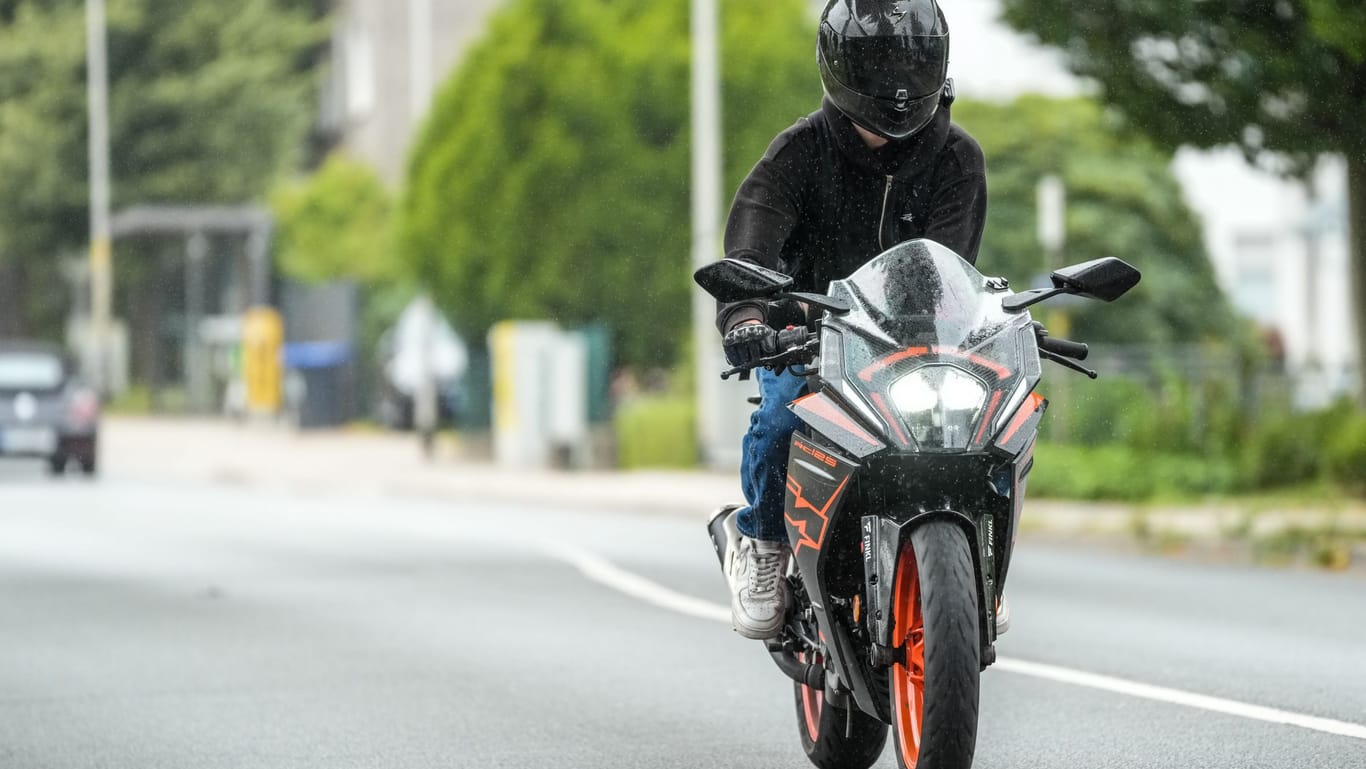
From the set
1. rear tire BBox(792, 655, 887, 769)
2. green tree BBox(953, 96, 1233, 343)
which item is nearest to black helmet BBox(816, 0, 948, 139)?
rear tire BBox(792, 655, 887, 769)

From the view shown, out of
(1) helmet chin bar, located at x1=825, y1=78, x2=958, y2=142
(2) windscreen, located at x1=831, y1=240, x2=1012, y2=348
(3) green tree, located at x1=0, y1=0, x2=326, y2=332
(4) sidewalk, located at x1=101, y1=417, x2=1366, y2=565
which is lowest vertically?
(4) sidewalk, located at x1=101, y1=417, x2=1366, y2=565

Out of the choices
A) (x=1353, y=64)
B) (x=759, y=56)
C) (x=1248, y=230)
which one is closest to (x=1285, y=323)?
(x=1248, y=230)

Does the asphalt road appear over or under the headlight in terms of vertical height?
under

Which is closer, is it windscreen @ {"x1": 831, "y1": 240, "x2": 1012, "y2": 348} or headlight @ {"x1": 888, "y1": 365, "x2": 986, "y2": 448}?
headlight @ {"x1": 888, "y1": 365, "x2": 986, "y2": 448}

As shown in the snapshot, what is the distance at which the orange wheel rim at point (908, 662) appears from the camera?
500 centimetres

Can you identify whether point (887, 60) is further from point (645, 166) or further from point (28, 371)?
point (645, 166)

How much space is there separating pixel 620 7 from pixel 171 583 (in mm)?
19146

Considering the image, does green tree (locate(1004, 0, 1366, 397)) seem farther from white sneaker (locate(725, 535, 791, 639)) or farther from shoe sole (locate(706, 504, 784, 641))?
white sneaker (locate(725, 535, 791, 639))

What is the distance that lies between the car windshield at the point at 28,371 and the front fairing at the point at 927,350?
2186cm

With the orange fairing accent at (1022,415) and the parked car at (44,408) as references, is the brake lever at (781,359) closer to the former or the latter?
the orange fairing accent at (1022,415)

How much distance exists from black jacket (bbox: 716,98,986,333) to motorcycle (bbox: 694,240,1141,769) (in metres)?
0.35

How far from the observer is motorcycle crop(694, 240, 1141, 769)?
15.9 feet

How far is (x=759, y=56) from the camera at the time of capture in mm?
31109

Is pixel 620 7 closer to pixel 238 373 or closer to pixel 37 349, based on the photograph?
pixel 37 349
